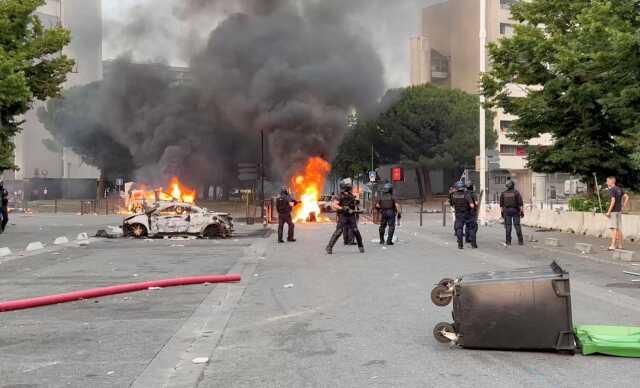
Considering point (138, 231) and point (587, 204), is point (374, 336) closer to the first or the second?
point (138, 231)

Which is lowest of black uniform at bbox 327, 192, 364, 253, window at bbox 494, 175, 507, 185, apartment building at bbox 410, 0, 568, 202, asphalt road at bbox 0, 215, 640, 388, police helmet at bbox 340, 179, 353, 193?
asphalt road at bbox 0, 215, 640, 388

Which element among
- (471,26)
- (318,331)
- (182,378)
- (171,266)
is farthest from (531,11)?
(471,26)

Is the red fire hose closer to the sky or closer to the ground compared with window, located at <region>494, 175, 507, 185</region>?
closer to the ground

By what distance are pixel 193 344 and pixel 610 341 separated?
11.1 ft

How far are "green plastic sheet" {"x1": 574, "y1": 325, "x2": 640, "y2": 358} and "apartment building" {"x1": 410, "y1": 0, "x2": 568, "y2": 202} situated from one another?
6369cm

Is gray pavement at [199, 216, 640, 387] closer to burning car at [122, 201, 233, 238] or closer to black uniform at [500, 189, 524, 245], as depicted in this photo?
black uniform at [500, 189, 524, 245]

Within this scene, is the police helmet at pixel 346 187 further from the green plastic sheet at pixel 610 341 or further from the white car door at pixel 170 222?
the green plastic sheet at pixel 610 341

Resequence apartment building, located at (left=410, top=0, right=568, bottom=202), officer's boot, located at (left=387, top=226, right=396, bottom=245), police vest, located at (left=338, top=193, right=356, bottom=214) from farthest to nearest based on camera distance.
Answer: apartment building, located at (left=410, top=0, right=568, bottom=202)
officer's boot, located at (left=387, top=226, right=396, bottom=245)
police vest, located at (left=338, top=193, right=356, bottom=214)

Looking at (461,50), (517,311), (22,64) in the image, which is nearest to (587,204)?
(22,64)

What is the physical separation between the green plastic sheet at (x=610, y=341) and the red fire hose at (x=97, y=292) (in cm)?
569

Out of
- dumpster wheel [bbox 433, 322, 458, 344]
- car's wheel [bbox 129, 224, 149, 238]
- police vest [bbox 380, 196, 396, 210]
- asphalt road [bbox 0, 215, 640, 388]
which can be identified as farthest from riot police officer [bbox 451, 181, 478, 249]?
dumpster wheel [bbox 433, 322, 458, 344]

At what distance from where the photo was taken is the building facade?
7006cm

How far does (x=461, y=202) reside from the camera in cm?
1661

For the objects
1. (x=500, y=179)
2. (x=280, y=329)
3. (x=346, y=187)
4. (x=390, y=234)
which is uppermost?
(x=500, y=179)
